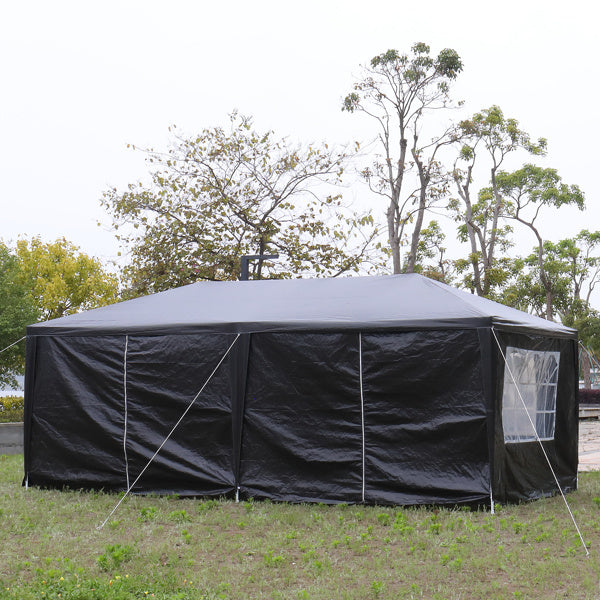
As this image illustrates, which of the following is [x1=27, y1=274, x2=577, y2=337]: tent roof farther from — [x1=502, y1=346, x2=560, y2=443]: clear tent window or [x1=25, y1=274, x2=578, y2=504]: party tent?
[x1=502, y1=346, x2=560, y2=443]: clear tent window

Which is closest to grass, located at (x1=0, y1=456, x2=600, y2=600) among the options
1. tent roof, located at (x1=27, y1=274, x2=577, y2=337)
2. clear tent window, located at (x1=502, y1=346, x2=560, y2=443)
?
clear tent window, located at (x1=502, y1=346, x2=560, y2=443)

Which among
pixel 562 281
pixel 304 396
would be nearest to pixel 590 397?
pixel 562 281

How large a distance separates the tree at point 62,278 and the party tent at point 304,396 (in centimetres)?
2404

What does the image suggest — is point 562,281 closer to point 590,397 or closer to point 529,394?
point 590,397

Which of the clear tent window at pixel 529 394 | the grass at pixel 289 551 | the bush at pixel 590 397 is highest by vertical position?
the clear tent window at pixel 529 394

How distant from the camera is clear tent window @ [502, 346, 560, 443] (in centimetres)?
757

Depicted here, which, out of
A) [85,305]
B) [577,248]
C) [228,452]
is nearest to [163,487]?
[228,452]

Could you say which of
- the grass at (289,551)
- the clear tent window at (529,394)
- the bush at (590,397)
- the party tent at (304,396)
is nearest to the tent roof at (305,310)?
the party tent at (304,396)

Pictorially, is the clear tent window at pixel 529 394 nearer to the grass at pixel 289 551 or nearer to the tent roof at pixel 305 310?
the tent roof at pixel 305 310

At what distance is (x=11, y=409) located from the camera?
65.5 feet

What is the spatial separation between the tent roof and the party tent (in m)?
0.02

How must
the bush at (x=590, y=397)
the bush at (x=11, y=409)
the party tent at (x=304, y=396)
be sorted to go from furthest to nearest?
the bush at (x=590, y=397)
the bush at (x=11, y=409)
the party tent at (x=304, y=396)

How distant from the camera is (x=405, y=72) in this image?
74.2ft

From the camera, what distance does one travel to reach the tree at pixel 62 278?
3173 centimetres
